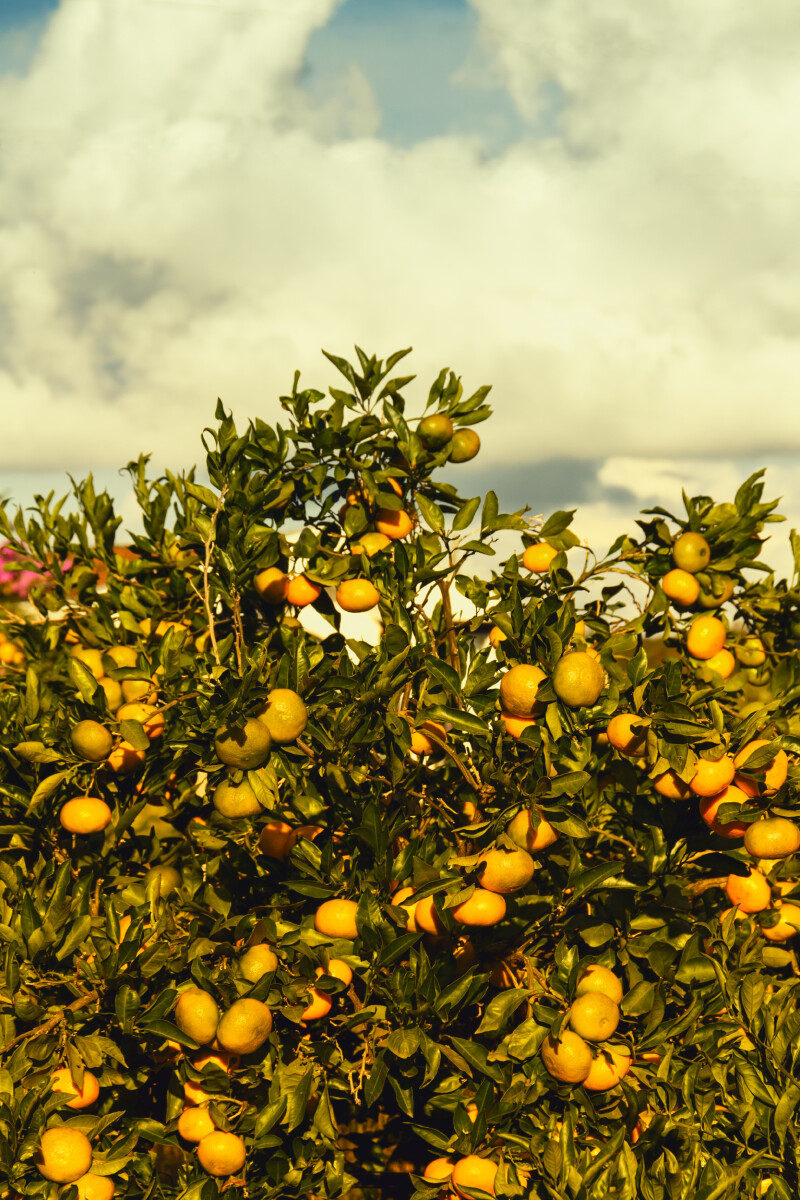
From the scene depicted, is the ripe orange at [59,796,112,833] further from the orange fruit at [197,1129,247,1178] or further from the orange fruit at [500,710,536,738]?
the orange fruit at [500,710,536,738]

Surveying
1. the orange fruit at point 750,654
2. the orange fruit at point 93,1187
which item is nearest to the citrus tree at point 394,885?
the orange fruit at point 93,1187

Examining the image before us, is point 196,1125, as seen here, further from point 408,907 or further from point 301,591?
point 301,591

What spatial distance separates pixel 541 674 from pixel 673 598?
110 centimetres

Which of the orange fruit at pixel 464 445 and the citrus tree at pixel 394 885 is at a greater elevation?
the orange fruit at pixel 464 445

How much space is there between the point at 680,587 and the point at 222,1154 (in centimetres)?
233

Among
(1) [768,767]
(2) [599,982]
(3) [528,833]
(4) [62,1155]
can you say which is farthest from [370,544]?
(4) [62,1155]

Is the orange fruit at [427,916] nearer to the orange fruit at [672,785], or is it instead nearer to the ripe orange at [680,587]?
the orange fruit at [672,785]

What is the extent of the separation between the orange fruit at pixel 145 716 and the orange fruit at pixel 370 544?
88 cm

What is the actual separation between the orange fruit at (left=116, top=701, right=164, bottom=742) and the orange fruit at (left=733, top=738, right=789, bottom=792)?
1799mm

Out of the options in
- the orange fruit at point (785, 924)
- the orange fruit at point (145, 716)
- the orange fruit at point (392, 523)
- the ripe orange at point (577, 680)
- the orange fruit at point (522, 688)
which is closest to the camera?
the ripe orange at point (577, 680)

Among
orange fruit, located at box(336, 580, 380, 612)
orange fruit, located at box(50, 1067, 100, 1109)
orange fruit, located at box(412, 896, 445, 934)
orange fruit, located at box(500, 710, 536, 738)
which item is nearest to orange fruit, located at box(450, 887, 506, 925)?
orange fruit, located at box(412, 896, 445, 934)

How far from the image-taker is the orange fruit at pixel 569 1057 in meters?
2.53

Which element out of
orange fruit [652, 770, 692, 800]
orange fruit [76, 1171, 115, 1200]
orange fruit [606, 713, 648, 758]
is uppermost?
orange fruit [606, 713, 648, 758]

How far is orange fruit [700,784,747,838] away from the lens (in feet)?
9.10
